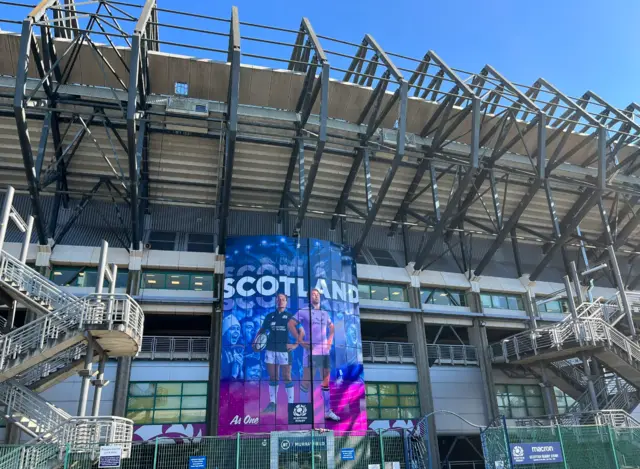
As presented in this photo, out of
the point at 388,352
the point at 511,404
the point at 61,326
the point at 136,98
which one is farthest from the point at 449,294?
the point at 61,326

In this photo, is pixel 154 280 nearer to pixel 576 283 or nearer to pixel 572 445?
pixel 572 445

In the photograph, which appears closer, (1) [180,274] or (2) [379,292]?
(1) [180,274]

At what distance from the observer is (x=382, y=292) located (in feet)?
107

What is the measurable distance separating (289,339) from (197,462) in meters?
11.7

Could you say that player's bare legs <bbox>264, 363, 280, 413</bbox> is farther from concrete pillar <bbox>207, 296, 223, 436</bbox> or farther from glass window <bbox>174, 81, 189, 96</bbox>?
glass window <bbox>174, 81, 189, 96</bbox>

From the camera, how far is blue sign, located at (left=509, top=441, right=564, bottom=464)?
16312 millimetres

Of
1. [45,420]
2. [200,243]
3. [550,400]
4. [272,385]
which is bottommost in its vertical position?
[45,420]

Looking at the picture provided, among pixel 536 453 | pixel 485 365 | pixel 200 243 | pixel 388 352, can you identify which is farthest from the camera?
pixel 485 365

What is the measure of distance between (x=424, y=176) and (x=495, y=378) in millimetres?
13813

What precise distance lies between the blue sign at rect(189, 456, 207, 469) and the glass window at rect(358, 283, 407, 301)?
57.1ft

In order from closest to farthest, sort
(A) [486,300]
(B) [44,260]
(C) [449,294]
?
(B) [44,260] < (C) [449,294] < (A) [486,300]

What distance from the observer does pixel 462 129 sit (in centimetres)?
3359

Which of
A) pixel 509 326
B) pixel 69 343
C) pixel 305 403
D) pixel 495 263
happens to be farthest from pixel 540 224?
pixel 69 343

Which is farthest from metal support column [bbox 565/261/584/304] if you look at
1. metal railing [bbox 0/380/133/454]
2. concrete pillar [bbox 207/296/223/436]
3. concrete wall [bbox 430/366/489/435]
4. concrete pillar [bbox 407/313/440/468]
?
metal railing [bbox 0/380/133/454]
